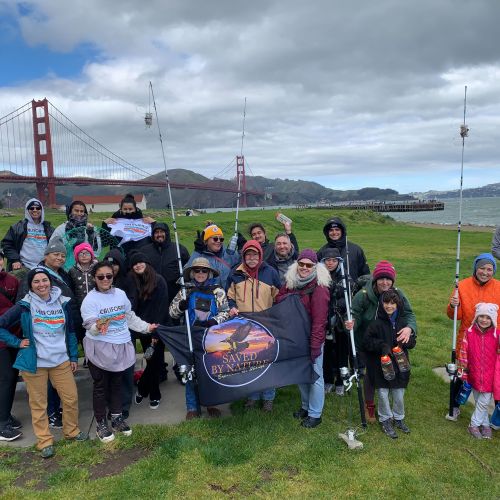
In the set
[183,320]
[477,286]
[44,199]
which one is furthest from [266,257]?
[44,199]

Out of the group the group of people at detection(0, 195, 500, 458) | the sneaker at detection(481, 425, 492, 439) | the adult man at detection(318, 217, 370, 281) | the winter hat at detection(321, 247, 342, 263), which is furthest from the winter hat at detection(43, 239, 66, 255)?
the sneaker at detection(481, 425, 492, 439)

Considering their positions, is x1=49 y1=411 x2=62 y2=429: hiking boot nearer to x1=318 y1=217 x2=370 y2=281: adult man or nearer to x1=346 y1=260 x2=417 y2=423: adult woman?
x1=346 y1=260 x2=417 y2=423: adult woman

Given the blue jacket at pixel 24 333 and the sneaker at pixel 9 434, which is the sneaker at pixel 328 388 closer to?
the blue jacket at pixel 24 333

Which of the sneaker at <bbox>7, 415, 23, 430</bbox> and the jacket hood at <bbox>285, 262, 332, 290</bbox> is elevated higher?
the jacket hood at <bbox>285, 262, 332, 290</bbox>

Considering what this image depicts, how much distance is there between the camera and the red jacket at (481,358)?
471cm

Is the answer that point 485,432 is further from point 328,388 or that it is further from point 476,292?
point 328,388

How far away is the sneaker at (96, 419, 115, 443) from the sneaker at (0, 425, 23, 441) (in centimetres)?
90

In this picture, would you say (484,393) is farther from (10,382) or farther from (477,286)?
(10,382)

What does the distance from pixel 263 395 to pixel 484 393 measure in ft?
8.31

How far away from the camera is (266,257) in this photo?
599 centimetres

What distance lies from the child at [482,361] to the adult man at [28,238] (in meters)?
5.79

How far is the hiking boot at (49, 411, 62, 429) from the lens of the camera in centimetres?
493

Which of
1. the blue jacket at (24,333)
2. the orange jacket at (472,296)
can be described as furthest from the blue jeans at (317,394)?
the blue jacket at (24,333)

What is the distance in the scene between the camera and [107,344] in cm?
462
